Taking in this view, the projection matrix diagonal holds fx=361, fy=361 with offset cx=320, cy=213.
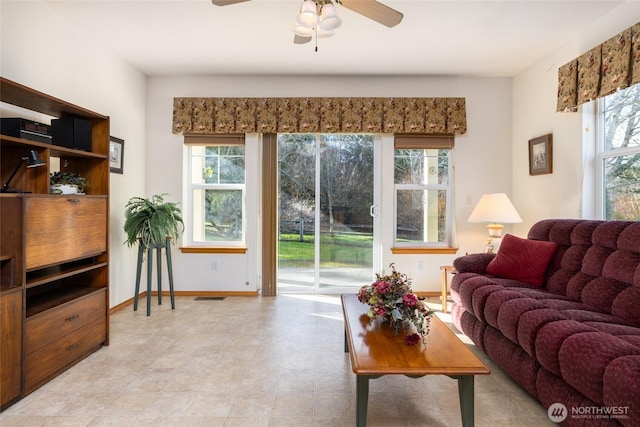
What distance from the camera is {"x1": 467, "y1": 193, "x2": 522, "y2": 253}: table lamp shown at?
12.0ft

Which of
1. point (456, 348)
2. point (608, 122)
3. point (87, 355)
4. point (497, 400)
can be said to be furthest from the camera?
point (608, 122)

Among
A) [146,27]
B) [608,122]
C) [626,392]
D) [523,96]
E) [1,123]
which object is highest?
[146,27]

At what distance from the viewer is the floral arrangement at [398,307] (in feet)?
6.54

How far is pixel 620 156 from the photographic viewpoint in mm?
2998

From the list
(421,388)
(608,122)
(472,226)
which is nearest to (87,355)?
(421,388)

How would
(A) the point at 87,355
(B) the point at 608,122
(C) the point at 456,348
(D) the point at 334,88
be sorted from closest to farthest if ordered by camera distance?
(C) the point at 456,348, (A) the point at 87,355, (B) the point at 608,122, (D) the point at 334,88

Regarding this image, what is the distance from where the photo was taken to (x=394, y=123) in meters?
4.32

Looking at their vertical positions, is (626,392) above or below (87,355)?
above

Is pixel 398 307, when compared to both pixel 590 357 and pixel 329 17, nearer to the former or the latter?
pixel 590 357

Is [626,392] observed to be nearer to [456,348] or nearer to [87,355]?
[456,348]

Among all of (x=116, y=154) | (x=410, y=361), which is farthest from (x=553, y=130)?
(x=116, y=154)

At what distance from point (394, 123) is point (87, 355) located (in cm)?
375

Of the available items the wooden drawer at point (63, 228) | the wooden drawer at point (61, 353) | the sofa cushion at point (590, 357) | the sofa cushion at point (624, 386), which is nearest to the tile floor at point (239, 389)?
the wooden drawer at point (61, 353)

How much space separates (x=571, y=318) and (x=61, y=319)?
312cm
